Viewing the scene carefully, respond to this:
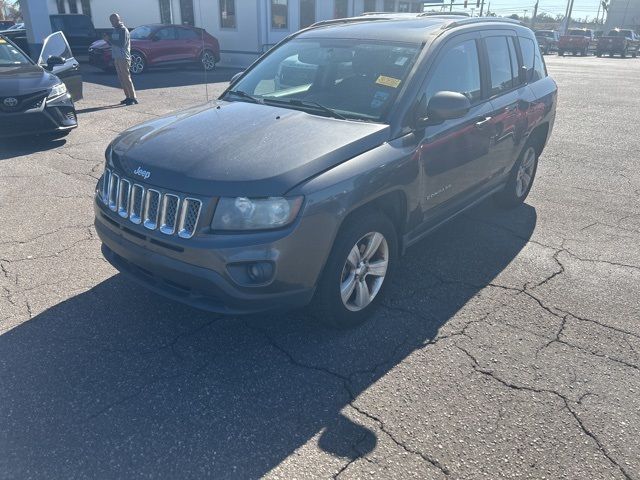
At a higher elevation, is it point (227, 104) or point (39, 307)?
point (227, 104)

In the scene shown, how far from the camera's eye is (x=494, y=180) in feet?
16.2

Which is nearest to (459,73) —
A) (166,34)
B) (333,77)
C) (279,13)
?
(333,77)

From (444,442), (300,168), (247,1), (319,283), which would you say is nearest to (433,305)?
(319,283)

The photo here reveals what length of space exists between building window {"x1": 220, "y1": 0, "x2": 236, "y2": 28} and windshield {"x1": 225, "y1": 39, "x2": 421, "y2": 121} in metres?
19.3

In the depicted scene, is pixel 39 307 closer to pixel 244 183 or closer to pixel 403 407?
pixel 244 183

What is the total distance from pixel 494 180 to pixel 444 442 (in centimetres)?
296

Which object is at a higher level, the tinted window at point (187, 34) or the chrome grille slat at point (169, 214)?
the chrome grille slat at point (169, 214)

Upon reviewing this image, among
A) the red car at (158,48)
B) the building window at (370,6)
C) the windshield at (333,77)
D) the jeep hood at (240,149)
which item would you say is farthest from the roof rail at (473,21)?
the building window at (370,6)

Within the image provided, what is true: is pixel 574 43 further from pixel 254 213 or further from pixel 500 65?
pixel 254 213

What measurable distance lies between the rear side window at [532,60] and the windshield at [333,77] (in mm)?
2122

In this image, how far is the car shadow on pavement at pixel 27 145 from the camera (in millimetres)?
7493

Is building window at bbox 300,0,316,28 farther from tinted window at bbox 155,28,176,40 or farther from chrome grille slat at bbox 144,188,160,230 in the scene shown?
chrome grille slat at bbox 144,188,160,230

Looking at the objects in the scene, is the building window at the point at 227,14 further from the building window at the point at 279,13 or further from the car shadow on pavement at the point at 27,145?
the car shadow on pavement at the point at 27,145

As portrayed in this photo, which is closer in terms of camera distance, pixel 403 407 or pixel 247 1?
pixel 403 407
